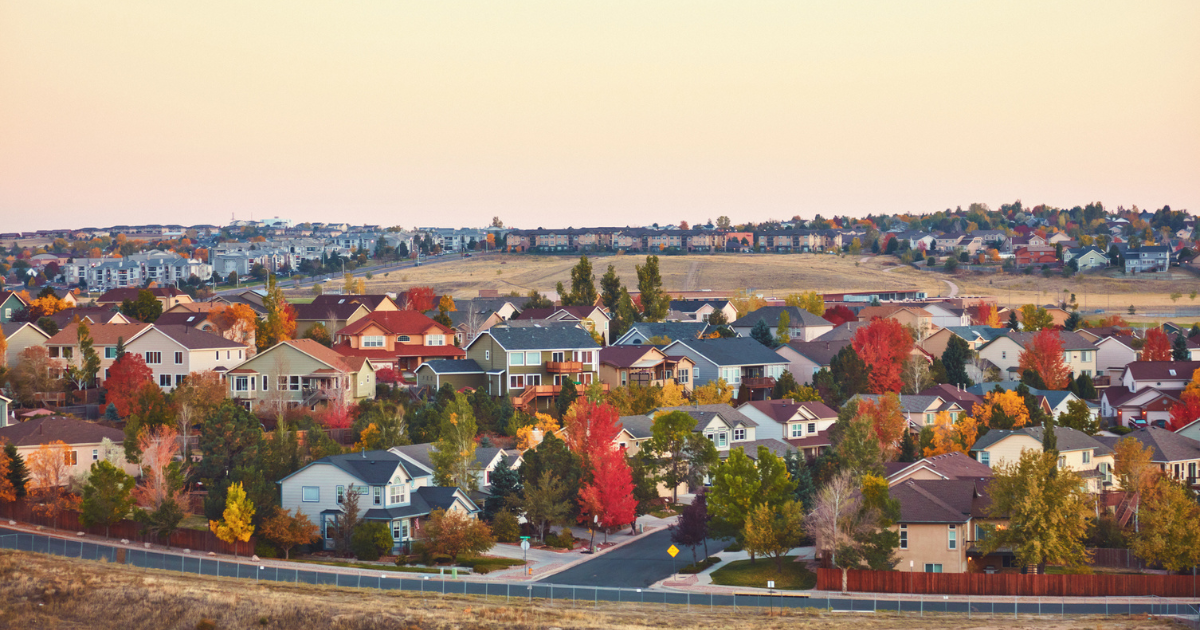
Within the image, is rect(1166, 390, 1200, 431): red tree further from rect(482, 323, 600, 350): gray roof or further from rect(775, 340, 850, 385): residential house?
rect(482, 323, 600, 350): gray roof

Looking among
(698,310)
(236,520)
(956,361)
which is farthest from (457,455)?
(698,310)

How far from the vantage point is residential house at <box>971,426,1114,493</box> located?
66375 millimetres

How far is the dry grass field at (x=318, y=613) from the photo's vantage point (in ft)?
132

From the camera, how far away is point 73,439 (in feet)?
197

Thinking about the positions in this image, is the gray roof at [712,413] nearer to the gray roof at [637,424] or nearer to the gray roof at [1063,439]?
the gray roof at [637,424]

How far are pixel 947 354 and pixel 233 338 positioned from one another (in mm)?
55050

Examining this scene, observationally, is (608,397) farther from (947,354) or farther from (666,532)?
(947,354)

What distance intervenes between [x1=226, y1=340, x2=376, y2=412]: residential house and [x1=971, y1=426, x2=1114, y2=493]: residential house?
3746 centimetres

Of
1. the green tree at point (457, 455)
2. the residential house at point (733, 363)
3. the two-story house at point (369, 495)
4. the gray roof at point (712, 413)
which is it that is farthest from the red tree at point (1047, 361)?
the two-story house at point (369, 495)

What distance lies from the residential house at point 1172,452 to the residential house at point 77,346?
204 feet

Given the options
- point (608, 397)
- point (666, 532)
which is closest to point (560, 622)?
point (666, 532)

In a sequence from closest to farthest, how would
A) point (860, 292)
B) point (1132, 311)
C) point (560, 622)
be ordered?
point (560, 622) < point (1132, 311) < point (860, 292)

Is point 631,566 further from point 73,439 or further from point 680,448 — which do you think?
point 73,439

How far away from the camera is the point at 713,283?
194125mm
